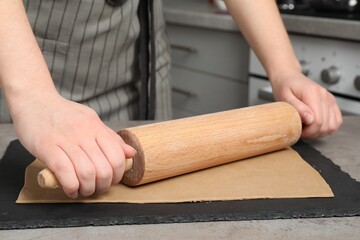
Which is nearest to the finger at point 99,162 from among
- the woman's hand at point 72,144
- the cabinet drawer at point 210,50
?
the woman's hand at point 72,144

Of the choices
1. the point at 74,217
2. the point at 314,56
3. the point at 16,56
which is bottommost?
the point at 314,56

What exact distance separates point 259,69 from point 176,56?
1.50ft

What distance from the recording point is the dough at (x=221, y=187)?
2.19 feet

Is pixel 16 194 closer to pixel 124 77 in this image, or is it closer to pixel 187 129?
pixel 187 129

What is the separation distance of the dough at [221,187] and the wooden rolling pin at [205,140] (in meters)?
0.01

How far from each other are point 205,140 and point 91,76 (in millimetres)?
420

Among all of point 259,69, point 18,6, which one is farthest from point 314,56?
point 18,6

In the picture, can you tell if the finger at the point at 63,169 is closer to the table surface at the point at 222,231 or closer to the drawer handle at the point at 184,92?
the table surface at the point at 222,231

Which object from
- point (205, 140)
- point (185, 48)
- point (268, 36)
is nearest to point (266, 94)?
point (185, 48)

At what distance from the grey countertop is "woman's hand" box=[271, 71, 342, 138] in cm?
57

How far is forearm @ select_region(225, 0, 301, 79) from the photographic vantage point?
3.31ft

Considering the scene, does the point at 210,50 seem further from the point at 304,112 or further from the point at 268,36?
the point at 304,112

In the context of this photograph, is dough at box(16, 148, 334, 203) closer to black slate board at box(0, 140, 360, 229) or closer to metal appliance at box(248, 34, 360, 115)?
black slate board at box(0, 140, 360, 229)

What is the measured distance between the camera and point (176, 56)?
212 cm
